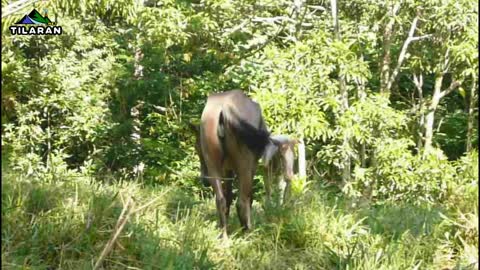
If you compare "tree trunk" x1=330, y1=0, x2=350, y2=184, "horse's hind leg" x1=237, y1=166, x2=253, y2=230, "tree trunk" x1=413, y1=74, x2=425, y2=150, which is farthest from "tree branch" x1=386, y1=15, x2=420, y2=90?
"horse's hind leg" x1=237, y1=166, x2=253, y2=230

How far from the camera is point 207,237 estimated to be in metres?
4.20

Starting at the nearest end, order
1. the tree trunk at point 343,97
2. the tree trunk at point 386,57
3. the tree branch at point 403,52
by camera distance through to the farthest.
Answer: the tree trunk at point 343,97, the tree branch at point 403,52, the tree trunk at point 386,57

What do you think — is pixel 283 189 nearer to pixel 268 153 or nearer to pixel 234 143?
pixel 268 153

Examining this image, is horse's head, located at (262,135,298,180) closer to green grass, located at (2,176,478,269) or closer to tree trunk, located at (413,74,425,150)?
green grass, located at (2,176,478,269)

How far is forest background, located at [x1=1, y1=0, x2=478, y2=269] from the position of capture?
3881mm

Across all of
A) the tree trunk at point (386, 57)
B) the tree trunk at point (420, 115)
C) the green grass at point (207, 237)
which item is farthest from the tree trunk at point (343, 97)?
the green grass at point (207, 237)

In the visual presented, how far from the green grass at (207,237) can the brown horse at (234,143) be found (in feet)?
0.80

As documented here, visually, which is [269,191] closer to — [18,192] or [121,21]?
[18,192]

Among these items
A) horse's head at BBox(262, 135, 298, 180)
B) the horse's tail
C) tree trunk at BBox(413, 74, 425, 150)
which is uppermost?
the horse's tail

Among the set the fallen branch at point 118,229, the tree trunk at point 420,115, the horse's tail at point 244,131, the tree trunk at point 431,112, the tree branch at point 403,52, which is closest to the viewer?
the fallen branch at point 118,229

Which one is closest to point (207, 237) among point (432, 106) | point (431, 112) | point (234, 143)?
point (234, 143)

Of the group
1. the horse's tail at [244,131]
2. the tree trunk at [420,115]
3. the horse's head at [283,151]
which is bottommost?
the tree trunk at [420,115]

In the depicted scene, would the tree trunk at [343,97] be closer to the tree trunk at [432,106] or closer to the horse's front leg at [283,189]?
the tree trunk at [432,106]

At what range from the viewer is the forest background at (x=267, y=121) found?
153 inches
